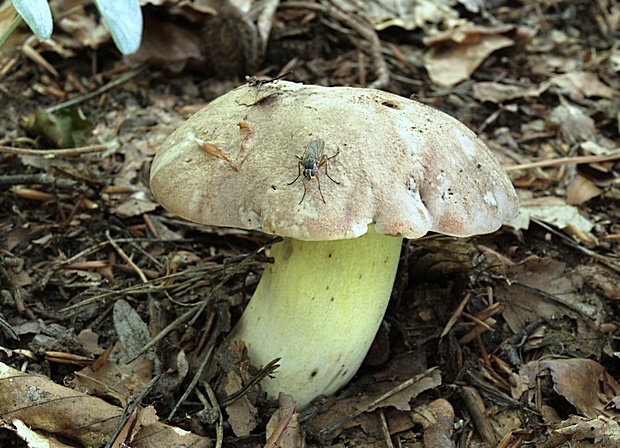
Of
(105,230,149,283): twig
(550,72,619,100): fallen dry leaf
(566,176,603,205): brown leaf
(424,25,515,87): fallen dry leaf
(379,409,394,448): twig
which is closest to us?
(379,409,394,448): twig

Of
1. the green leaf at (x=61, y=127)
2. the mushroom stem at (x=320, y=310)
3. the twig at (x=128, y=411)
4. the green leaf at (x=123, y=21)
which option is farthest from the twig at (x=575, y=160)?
the green leaf at (x=61, y=127)

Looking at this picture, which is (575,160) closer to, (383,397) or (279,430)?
(383,397)

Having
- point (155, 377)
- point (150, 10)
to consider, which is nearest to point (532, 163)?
point (155, 377)

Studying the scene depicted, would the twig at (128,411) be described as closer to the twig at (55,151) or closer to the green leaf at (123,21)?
the green leaf at (123,21)

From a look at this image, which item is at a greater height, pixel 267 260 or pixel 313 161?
pixel 313 161

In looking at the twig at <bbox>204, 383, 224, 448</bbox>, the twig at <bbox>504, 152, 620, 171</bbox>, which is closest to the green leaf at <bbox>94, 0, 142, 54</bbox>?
the twig at <bbox>204, 383, 224, 448</bbox>

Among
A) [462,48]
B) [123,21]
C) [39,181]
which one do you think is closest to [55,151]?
[39,181]

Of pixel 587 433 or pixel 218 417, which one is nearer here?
pixel 587 433

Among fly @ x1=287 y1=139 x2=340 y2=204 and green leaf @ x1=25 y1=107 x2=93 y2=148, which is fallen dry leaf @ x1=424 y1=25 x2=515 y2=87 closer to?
green leaf @ x1=25 y1=107 x2=93 y2=148
